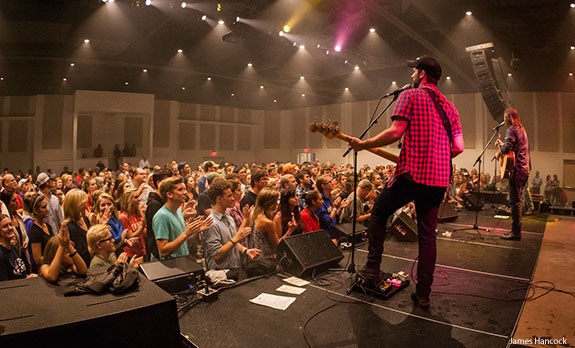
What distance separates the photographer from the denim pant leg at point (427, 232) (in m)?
2.51

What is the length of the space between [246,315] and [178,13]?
33.4 feet

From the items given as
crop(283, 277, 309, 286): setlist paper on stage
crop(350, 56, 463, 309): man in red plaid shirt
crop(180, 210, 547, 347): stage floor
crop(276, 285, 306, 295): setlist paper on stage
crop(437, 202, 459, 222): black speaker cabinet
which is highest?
crop(350, 56, 463, 309): man in red plaid shirt

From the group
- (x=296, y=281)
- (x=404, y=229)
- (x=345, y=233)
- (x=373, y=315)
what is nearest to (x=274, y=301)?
(x=296, y=281)

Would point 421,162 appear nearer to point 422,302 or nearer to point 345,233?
point 422,302

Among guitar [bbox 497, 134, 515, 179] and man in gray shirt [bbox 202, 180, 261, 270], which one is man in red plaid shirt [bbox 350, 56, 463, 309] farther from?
guitar [bbox 497, 134, 515, 179]

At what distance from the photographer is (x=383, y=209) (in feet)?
8.48

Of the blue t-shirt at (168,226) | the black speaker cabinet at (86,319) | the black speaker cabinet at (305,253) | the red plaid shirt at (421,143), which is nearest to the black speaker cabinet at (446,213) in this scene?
the black speaker cabinet at (305,253)

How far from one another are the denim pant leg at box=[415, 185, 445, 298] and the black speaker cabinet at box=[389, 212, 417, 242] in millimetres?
2216

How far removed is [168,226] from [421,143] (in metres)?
2.25

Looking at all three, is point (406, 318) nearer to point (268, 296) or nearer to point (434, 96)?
point (268, 296)

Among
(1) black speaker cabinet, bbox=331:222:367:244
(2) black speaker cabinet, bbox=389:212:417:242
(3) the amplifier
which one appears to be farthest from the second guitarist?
(3) the amplifier

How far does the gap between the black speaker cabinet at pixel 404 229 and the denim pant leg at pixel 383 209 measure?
219 centimetres

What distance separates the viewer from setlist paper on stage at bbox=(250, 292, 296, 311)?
2.53 meters

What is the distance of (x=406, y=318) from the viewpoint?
2334 mm
